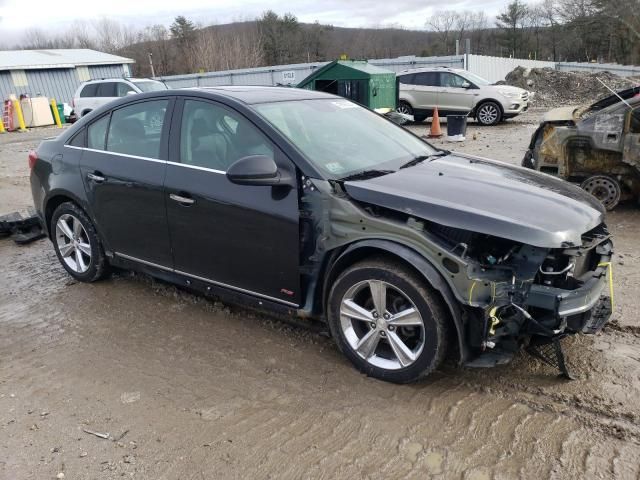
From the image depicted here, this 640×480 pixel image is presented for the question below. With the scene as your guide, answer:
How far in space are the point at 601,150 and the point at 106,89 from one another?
55.9 ft

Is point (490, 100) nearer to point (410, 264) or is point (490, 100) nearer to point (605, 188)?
point (605, 188)

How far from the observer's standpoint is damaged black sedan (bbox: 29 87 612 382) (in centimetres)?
280

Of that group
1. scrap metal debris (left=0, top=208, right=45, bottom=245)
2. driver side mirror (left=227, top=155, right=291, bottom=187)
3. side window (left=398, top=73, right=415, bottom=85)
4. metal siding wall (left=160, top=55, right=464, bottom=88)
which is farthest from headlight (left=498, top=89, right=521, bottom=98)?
driver side mirror (left=227, top=155, right=291, bottom=187)

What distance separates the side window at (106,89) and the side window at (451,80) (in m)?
11.1

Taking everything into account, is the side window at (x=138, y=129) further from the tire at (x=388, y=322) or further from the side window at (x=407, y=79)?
the side window at (x=407, y=79)

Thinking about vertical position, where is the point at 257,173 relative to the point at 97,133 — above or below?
below

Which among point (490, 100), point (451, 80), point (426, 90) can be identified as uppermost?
point (451, 80)

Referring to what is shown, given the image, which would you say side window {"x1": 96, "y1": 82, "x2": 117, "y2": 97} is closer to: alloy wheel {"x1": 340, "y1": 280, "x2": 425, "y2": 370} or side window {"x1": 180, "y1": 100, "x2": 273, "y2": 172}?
side window {"x1": 180, "y1": 100, "x2": 273, "y2": 172}

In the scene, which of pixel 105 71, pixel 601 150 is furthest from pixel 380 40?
pixel 601 150

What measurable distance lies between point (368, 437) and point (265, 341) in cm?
122

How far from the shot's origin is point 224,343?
371cm

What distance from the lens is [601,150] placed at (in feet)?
20.7

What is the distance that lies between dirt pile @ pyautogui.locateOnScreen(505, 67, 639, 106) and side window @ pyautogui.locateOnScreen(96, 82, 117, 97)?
16.9 m

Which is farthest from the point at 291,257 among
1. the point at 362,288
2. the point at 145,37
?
the point at 145,37
